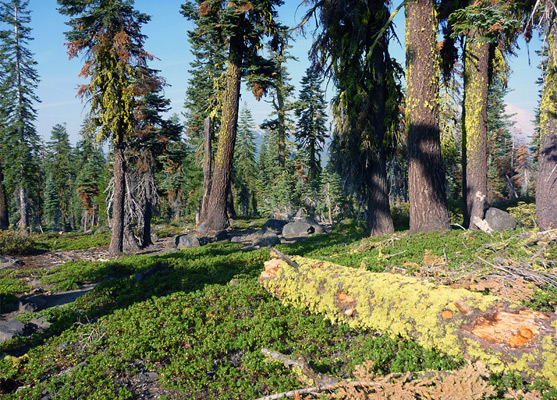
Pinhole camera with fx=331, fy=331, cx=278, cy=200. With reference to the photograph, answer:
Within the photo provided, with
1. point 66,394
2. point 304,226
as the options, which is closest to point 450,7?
point 304,226

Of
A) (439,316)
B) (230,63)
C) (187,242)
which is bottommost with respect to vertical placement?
(187,242)

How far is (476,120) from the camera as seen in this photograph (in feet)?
35.3

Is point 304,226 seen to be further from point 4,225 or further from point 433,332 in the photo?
point 4,225

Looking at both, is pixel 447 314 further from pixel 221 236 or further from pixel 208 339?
pixel 221 236

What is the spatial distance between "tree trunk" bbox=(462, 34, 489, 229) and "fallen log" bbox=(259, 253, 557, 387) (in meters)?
7.42

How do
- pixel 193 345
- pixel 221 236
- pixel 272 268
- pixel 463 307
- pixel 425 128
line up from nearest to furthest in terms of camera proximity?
pixel 463 307
pixel 193 345
pixel 272 268
pixel 425 128
pixel 221 236

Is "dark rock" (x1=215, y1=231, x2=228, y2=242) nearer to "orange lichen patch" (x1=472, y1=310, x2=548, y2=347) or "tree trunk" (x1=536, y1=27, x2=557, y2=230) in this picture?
"tree trunk" (x1=536, y1=27, x2=557, y2=230)

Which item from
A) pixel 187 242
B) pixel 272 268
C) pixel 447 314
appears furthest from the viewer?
pixel 187 242

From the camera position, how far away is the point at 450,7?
11.5 meters

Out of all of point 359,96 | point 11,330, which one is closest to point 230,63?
point 359,96

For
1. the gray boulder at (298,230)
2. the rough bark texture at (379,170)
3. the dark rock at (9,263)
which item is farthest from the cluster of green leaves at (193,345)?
the gray boulder at (298,230)

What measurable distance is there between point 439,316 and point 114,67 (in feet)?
46.0

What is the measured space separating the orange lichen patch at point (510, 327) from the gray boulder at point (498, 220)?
8.05 m

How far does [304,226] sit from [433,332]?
541 inches
